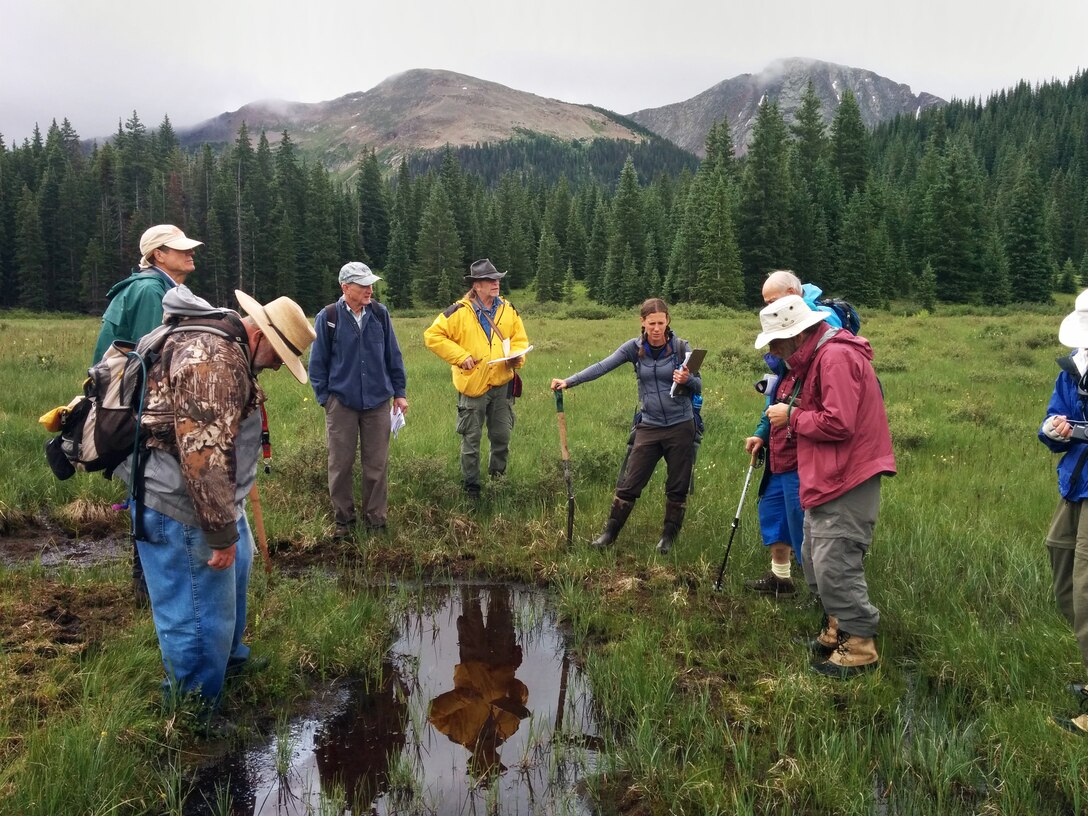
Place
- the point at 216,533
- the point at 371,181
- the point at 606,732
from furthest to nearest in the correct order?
the point at 371,181 < the point at 606,732 < the point at 216,533

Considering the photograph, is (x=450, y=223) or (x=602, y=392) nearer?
(x=602, y=392)

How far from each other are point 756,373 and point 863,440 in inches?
512

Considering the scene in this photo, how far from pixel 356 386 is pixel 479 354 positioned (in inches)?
60.0

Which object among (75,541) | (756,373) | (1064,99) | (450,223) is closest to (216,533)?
(75,541)

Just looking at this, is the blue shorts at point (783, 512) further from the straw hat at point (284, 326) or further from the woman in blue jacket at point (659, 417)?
the straw hat at point (284, 326)

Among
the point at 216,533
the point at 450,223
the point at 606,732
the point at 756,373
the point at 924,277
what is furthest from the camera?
the point at 450,223

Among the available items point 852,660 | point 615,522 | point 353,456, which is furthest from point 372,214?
point 852,660

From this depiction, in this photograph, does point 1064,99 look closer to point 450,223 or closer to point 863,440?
point 450,223

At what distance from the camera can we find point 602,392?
1473cm

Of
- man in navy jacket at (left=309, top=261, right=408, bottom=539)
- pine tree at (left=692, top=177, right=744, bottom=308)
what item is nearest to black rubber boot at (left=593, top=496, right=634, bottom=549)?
man in navy jacket at (left=309, top=261, right=408, bottom=539)

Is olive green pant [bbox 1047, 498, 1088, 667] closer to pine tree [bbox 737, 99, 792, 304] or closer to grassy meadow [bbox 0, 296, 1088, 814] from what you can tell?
grassy meadow [bbox 0, 296, 1088, 814]

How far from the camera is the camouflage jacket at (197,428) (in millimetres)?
3494

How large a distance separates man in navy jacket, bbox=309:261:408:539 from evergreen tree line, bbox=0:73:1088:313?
41556mm

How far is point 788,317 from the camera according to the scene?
455cm
